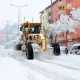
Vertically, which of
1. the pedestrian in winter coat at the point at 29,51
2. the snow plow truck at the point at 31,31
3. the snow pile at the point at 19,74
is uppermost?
the snow plow truck at the point at 31,31

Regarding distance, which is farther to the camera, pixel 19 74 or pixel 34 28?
pixel 34 28

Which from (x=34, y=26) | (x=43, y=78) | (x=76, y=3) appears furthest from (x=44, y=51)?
(x=76, y=3)

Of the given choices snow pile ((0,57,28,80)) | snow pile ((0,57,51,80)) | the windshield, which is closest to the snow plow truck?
the windshield

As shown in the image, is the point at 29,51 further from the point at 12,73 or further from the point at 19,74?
the point at 19,74

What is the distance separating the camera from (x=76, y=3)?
242 feet

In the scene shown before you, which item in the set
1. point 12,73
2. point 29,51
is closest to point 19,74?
point 12,73

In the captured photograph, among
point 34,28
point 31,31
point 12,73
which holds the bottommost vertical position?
point 12,73

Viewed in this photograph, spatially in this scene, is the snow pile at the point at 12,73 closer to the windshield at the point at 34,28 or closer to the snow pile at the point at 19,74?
the snow pile at the point at 19,74

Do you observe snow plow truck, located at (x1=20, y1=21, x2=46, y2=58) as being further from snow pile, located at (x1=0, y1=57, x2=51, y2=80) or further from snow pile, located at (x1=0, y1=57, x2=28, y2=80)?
snow pile, located at (x1=0, y1=57, x2=51, y2=80)

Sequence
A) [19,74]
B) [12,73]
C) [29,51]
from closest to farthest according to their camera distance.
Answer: [19,74] → [12,73] → [29,51]

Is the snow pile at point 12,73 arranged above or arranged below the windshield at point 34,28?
below

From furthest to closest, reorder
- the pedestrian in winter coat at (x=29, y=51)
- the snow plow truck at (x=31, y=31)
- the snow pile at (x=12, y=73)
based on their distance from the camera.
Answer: the snow plow truck at (x=31, y=31), the pedestrian in winter coat at (x=29, y=51), the snow pile at (x=12, y=73)

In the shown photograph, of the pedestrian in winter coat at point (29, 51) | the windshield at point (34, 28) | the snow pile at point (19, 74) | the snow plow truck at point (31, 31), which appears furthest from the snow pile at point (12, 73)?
the windshield at point (34, 28)

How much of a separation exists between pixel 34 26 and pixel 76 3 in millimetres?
47585
